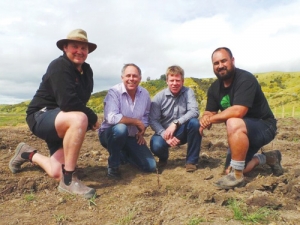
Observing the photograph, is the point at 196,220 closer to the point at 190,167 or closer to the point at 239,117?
Result: the point at 239,117

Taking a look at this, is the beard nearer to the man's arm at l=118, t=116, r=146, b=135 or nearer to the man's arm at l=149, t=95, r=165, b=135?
the man's arm at l=149, t=95, r=165, b=135

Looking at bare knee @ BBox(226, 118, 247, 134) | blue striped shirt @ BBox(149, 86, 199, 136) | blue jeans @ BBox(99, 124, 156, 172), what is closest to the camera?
bare knee @ BBox(226, 118, 247, 134)

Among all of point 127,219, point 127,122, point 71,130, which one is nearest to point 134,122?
point 127,122

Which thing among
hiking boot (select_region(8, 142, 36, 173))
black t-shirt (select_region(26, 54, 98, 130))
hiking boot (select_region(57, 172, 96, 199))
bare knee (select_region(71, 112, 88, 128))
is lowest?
hiking boot (select_region(57, 172, 96, 199))

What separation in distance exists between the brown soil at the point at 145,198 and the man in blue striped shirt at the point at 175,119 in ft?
1.05

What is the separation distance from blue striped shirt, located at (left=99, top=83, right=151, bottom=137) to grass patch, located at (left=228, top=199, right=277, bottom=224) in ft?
6.58

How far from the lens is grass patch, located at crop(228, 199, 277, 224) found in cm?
304

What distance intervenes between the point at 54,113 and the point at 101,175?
126cm

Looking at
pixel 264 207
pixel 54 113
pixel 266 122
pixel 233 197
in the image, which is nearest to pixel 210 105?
pixel 266 122

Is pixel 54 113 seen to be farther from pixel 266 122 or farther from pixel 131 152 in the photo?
pixel 266 122

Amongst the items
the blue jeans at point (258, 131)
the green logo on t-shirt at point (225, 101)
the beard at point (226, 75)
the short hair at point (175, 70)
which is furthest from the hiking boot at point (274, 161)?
the short hair at point (175, 70)

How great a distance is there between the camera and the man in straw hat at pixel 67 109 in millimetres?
3791

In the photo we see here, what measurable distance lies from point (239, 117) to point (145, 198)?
156cm

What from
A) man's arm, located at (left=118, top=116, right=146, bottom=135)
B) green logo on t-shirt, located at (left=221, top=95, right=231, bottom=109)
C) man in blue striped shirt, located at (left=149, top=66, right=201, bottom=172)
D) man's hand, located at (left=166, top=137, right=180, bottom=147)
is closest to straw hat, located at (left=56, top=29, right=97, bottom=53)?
man's arm, located at (left=118, top=116, right=146, bottom=135)
